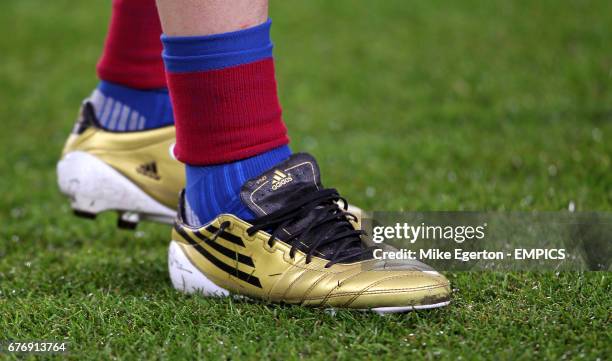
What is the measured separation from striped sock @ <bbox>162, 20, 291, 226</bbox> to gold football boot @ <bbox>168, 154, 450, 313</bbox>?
54mm

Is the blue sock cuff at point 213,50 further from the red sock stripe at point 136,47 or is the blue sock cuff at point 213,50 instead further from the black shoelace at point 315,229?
the red sock stripe at point 136,47

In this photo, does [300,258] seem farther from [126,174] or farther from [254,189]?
[126,174]

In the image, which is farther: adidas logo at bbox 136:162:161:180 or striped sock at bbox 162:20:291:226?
adidas logo at bbox 136:162:161:180

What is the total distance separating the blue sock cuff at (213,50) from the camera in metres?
2.08

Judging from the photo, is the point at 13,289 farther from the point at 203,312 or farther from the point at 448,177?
the point at 448,177

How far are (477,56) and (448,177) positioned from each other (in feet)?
8.02

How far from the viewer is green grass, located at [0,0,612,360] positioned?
1.95 meters

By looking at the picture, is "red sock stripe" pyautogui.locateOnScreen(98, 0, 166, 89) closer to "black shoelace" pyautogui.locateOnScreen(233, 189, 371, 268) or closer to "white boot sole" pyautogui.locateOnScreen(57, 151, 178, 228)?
"white boot sole" pyautogui.locateOnScreen(57, 151, 178, 228)

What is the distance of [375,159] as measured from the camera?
13.5 feet

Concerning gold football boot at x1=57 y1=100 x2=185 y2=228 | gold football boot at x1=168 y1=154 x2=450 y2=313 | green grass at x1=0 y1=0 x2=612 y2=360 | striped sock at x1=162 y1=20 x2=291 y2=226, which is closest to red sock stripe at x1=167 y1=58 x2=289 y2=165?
striped sock at x1=162 y1=20 x2=291 y2=226

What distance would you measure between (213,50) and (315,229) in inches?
21.1

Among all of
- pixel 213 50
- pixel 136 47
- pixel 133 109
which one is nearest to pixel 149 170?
pixel 133 109

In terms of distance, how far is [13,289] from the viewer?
2.45m

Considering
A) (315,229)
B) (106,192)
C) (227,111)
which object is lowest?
(106,192)
